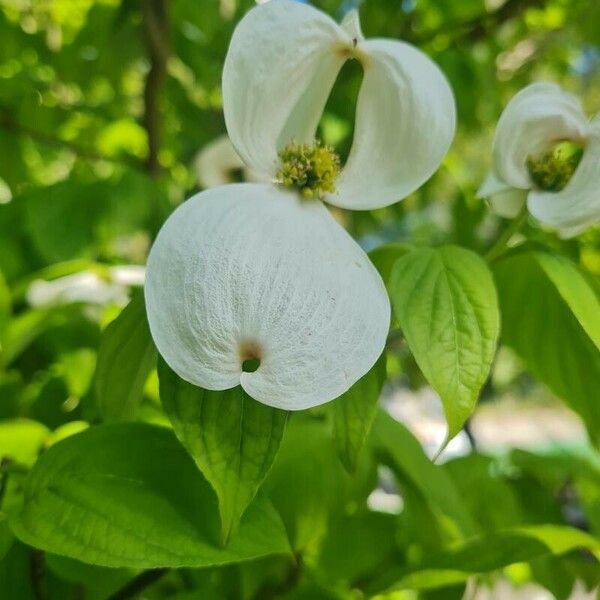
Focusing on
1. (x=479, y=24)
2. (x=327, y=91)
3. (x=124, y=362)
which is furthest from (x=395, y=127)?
(x=479, y=24)

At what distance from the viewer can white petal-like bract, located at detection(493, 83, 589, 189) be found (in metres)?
0.29

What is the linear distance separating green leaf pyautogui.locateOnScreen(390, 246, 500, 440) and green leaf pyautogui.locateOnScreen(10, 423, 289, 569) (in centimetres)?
8

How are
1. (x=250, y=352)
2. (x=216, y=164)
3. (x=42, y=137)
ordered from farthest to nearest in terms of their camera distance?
1. (x=42, y=137)
2. (x=216, y=164)
3. (x=250, y=352)

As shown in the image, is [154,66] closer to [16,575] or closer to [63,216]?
[63,216]

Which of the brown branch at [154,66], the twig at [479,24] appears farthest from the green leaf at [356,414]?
the twig at [479,24]

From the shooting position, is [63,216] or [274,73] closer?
[274,73]

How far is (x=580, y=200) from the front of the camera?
0.93 feet

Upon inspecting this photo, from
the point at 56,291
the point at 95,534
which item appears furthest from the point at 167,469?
the point at 56,291

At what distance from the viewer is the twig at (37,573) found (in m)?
0.29

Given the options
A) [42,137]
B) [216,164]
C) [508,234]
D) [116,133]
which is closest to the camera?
[508,234]

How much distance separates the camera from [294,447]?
37 cm

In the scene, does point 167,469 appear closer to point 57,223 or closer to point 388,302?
point 388,302

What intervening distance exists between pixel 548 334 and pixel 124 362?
19 centimetres

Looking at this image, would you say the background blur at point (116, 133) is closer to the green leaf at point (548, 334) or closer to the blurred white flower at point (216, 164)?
the blurred white flower at point (216, 164)
